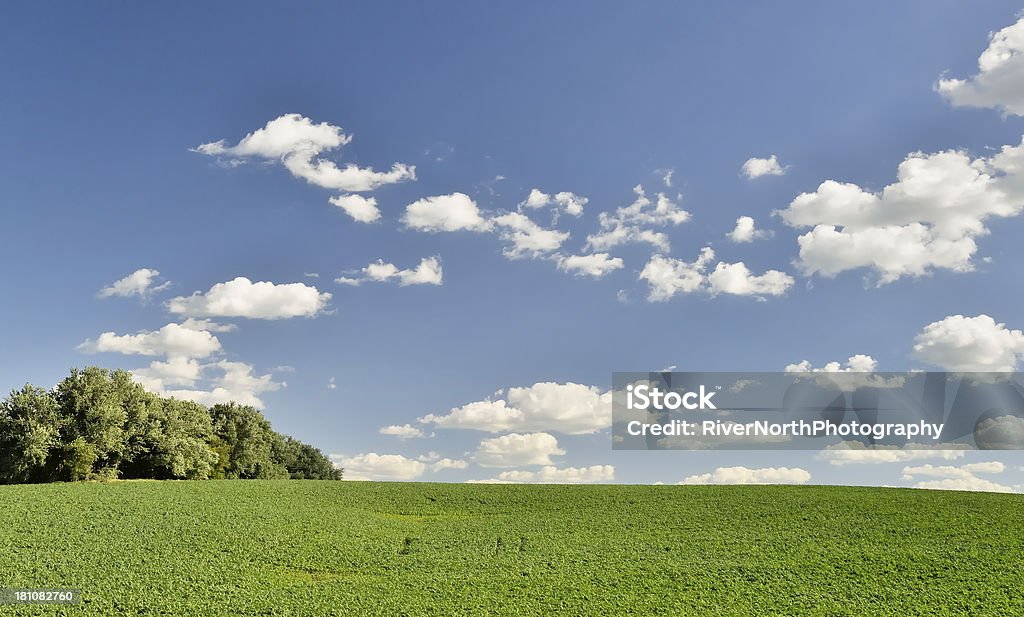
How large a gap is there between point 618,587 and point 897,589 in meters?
10.6

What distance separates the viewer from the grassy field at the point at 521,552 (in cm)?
2461

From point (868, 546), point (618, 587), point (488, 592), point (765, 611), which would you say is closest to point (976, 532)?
point (868, 546)

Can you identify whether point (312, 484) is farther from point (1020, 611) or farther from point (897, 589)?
point (1020, 611)

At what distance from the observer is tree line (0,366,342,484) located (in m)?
60.3

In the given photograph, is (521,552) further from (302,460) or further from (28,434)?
(302,460)

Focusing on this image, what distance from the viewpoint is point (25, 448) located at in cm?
5919

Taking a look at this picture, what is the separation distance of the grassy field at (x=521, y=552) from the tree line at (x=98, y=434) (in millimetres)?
12323

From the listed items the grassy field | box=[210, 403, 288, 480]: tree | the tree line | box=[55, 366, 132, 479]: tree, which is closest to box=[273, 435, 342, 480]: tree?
box=[210, 403, 288, 480]: tree

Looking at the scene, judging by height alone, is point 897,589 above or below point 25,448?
below

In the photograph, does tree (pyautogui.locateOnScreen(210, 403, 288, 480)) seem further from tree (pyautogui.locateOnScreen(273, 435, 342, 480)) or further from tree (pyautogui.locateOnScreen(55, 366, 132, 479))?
tree (pyautogui.locateOnScreen(55, 366, 132, 479))

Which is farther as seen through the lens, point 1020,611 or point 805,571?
point 805,571

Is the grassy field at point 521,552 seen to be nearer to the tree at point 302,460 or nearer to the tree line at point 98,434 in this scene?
the tree line at point 98,434

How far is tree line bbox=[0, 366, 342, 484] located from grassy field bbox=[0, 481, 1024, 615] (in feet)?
40.4

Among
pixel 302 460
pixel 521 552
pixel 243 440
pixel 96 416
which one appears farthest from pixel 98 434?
pixel 521 552
